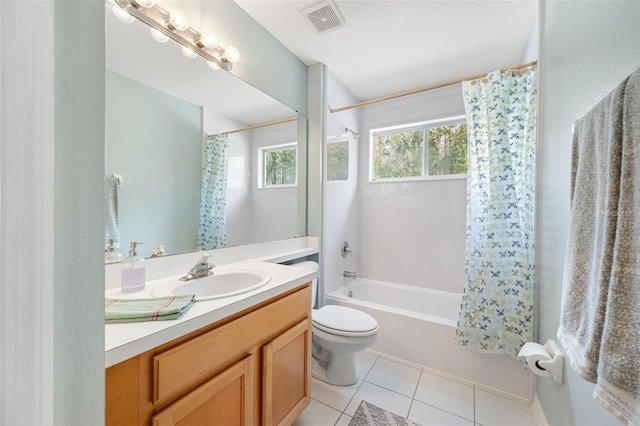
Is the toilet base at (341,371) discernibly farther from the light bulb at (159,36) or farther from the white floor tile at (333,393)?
the light bulb at (159,36)

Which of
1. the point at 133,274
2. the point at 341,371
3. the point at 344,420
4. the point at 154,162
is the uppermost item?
the point at 154,162

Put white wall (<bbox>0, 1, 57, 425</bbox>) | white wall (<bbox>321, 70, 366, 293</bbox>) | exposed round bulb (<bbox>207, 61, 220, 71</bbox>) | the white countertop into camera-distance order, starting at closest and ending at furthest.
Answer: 1. white wall (<bbox>0, 1, 57, 425</bbox>)
2. the white countertop
3. exposed round bulb (<bbox>207, 61, 220, 71</bbox>)
4. white wall (<bbox>321, 70, 366, 293</bbox>)

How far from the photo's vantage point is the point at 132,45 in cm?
112

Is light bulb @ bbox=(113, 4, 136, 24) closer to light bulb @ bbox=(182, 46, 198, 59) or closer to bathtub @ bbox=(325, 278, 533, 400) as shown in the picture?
light bulb @ bbox=(182, 46, 198, 59)

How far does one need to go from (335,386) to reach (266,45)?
2.38 metres

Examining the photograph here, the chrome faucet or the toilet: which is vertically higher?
the chrome faucet

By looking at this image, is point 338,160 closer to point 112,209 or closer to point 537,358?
point 112,209

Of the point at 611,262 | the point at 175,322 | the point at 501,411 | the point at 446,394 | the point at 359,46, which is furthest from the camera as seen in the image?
the point at 359,46

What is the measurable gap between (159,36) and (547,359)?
2.36 metres

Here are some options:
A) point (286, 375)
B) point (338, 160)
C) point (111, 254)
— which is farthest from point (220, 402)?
point (338, 160)

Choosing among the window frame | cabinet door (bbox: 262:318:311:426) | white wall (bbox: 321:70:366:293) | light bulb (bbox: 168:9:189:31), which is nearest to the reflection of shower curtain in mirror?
the window frame

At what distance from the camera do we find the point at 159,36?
1206mm

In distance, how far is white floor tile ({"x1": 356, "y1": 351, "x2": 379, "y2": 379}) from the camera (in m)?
1.78

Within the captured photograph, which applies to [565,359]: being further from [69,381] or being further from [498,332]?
[69,381]
